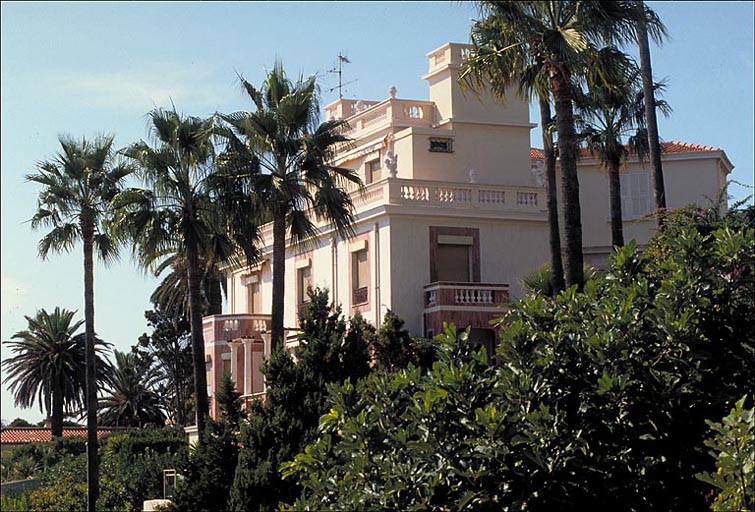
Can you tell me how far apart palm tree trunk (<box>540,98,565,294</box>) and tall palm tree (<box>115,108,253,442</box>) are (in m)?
8.16

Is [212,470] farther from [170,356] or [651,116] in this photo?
[170,356]

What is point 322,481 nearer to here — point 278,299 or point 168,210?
point 278,299

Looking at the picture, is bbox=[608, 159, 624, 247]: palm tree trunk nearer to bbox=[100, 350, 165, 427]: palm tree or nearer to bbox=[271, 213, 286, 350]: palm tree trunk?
bbox=[271, 213, 286, 350]: palm tree trunk

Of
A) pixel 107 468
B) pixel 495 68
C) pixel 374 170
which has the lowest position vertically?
pixel 107 468

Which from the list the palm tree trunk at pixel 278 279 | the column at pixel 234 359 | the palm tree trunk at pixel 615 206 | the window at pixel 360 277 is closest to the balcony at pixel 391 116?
the window at pixel 360 277

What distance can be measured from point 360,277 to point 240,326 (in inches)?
227

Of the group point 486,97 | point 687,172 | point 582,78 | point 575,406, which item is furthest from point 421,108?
point 575,406

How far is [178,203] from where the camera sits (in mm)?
32781

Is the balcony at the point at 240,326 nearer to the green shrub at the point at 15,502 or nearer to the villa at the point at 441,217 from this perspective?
the villa at the point at 441,217

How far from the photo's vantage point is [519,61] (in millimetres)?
24125

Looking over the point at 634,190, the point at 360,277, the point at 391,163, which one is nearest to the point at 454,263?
the point at 360,277

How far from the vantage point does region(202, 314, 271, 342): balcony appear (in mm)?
40500

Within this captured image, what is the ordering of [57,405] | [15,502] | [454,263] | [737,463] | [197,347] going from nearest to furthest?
[737,463] < [197,347] < [15,502] < [454,263] < [57,405]

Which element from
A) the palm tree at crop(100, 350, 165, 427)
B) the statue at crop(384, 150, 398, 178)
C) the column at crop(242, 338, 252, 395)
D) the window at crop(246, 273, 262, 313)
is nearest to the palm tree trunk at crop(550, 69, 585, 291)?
the statue at crop(384, 150, 398, 178)
